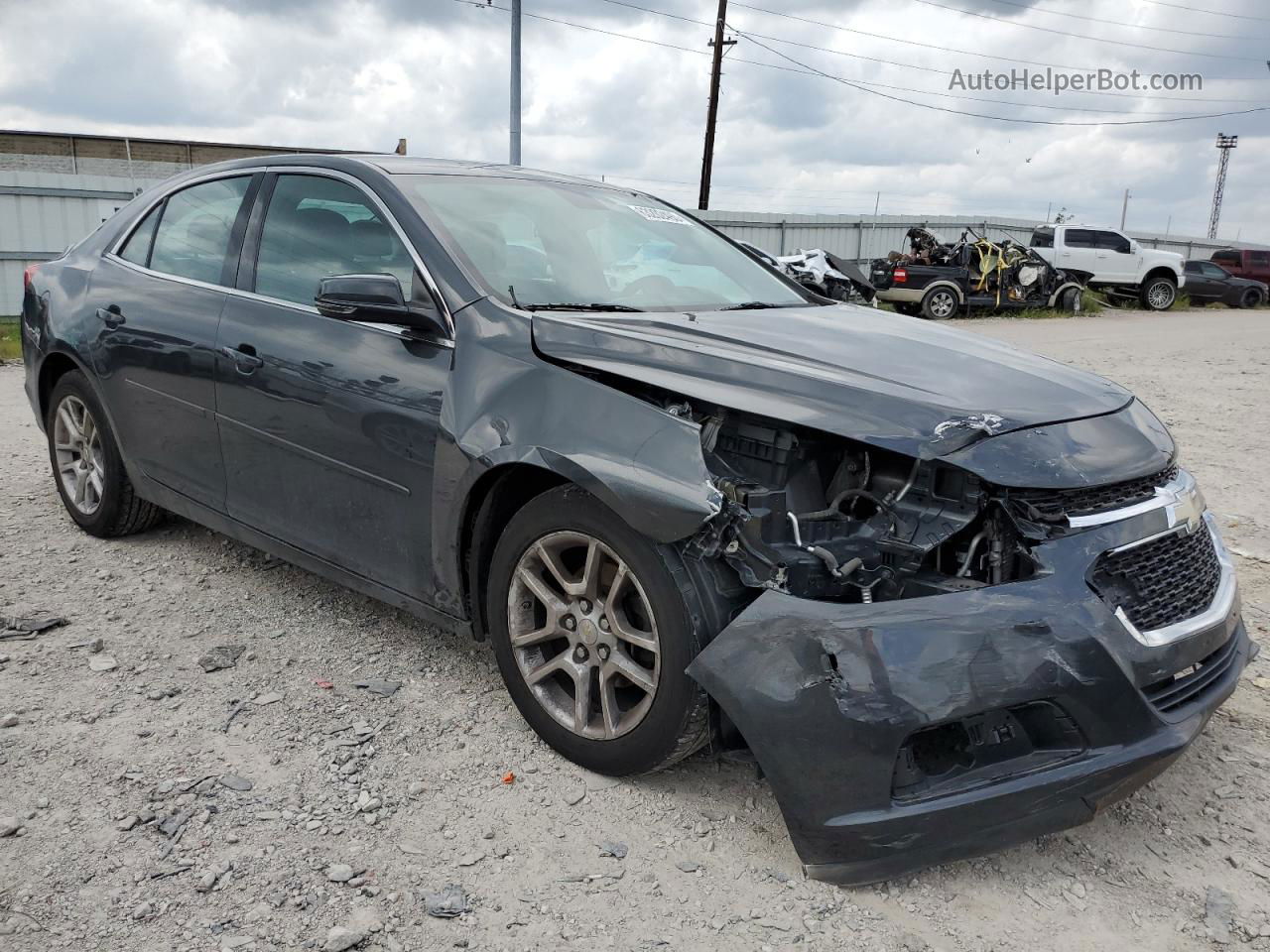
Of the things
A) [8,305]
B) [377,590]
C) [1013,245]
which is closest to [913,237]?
[1013,245]

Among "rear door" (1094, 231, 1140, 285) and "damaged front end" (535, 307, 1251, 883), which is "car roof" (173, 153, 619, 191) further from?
"rear door" (1094, 231, 1140, 285)

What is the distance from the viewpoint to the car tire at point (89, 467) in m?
4.45

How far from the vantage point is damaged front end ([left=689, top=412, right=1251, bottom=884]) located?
2215 mm

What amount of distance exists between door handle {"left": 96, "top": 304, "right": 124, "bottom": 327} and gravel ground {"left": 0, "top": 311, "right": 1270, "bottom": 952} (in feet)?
3.85

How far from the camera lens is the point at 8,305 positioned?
15.1 meters

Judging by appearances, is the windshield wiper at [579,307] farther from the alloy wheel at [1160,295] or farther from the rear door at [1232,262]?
the rear door at [1232,262]

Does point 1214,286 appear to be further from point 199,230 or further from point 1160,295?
point 199,230

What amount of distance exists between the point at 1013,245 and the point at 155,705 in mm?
20749

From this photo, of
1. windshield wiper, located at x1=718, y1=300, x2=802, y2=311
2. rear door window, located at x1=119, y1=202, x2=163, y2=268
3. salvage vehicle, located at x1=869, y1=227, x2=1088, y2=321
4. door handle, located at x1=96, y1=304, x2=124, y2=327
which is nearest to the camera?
windshield wiper, located at x1=718, y1=300, x2=802, y2=311

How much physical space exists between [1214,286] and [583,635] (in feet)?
99.1

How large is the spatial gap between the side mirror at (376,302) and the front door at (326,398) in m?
0.08

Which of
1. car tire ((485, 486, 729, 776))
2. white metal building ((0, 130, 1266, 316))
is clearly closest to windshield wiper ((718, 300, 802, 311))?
car tire ((485, 486, 729, 776))

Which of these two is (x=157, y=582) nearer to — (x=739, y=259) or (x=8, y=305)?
(x=739, y=259)

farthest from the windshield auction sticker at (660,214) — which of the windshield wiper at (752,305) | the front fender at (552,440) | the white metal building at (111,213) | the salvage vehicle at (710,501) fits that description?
the white metal building at (111,213)
